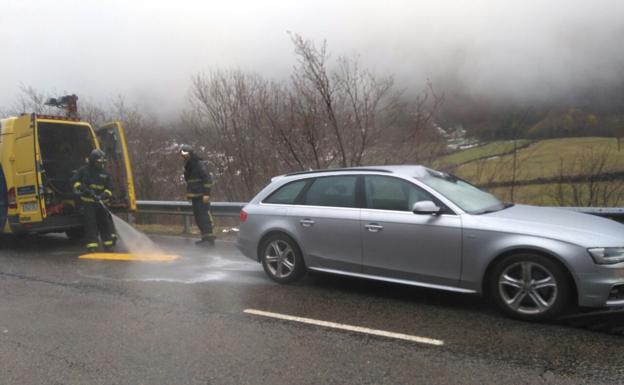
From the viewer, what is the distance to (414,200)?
5.17 meters

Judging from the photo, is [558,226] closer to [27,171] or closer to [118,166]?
[118,166]

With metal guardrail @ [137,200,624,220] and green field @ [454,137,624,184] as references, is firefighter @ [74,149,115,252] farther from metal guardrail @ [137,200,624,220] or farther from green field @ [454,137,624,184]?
green field @ [454,137,624,184]

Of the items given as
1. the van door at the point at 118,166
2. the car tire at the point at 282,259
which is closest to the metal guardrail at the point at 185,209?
the van door at the point at 118,166

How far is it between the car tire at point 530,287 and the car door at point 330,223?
150cm

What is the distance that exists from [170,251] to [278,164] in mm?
6716

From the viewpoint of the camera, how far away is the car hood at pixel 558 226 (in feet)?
13.9

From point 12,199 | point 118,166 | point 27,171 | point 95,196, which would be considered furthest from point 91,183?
point 12,199

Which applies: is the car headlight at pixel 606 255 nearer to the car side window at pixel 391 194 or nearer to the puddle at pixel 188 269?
the car side window at pixel 391 194

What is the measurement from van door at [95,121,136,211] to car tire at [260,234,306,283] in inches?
183

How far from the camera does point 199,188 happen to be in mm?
9500

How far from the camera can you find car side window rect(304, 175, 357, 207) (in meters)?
5.68

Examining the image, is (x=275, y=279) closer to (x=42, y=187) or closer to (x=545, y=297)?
(x=545, y=297)

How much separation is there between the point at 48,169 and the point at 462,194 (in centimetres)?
829

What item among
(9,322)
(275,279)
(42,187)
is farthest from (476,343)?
(42,187)
